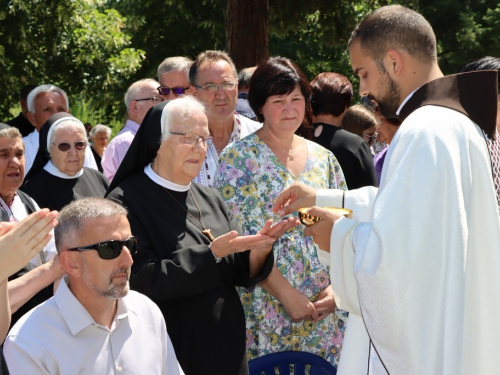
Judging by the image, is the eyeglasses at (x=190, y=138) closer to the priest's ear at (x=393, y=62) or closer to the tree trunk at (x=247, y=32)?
the priest's ear at (x=393, y=62)

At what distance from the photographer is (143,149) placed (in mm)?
4766

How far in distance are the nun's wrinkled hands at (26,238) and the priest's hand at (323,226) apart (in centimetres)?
139

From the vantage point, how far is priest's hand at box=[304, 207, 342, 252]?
3.91 meters

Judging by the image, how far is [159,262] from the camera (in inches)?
171

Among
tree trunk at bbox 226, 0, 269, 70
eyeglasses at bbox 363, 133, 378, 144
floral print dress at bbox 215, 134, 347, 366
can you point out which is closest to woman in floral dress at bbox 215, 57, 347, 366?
floral print dress at bbox 215, 134, 347, 366

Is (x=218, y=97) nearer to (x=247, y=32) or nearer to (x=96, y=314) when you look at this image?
(x=96, y=314)

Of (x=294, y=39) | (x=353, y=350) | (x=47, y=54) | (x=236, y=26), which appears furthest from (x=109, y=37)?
(x=353, y=350)

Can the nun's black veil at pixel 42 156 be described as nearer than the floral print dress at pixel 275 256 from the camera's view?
No

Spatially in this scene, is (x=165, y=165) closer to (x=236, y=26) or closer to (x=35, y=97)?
(x=35, y=97)

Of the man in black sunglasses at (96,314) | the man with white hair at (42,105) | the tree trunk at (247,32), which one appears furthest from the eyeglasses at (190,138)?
the tree trunk at (247,32)

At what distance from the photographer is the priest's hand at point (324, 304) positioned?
201 inches

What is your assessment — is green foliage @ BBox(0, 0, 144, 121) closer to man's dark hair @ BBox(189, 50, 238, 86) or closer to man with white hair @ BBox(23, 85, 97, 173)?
man with white hair @ BBox(23, 85, 97, 173)

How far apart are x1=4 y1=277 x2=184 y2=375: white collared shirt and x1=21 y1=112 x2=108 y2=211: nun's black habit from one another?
2206 millimetres

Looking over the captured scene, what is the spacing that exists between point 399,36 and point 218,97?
2656mm
